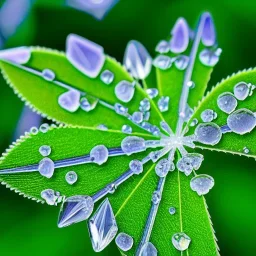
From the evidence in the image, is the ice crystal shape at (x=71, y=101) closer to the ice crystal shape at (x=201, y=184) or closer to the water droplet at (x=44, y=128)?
the water droplet at (x=44, y=128)

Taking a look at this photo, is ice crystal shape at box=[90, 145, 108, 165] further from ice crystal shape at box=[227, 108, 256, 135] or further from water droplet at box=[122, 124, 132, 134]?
ice crystal shape at box=[227, 108, 256, 135]

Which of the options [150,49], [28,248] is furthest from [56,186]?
[150,49]

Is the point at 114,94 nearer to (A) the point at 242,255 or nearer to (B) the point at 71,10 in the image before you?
(B) the point at 71,10

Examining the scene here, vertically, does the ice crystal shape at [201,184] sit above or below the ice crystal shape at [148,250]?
above

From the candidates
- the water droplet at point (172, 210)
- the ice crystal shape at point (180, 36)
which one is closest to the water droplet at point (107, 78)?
the ice crystal shape at point (180, 36)

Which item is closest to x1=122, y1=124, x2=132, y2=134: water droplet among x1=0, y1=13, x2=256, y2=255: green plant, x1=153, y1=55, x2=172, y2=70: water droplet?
x1=0, y1=13, x2=256, y2=255: green plant

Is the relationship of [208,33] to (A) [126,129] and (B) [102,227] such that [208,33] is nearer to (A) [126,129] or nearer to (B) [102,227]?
(A) [126,129]

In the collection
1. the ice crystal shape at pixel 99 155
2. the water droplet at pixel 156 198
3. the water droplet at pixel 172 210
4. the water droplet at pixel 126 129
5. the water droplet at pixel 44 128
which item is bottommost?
the water droplet at pixel 172 210
